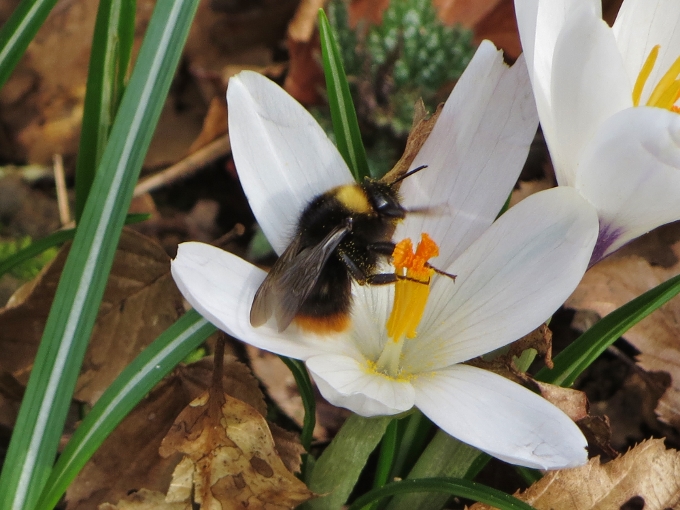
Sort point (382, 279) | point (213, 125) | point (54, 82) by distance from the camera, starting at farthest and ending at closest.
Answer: point (54, 82)
point (213, 125)
point (382, 279)

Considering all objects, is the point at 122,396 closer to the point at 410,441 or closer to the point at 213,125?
the point at 410,441

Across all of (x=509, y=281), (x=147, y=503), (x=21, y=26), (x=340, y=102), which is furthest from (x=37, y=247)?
(x=509, y=281)

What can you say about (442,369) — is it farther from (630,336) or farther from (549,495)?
(630,336)

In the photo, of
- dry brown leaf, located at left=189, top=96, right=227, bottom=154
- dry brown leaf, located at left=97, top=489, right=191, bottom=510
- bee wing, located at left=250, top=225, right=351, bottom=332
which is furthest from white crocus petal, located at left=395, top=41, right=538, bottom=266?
dry brown leaf, located at left=189, top=96, right=227, bottom=154

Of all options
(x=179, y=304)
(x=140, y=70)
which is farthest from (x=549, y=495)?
(x=140, y=70)

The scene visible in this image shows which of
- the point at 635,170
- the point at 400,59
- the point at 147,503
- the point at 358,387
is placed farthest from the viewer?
the point at 400,59

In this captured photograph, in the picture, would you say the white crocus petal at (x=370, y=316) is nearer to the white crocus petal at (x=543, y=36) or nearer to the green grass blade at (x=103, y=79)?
the white crocus petal at (x=543, y=36)
